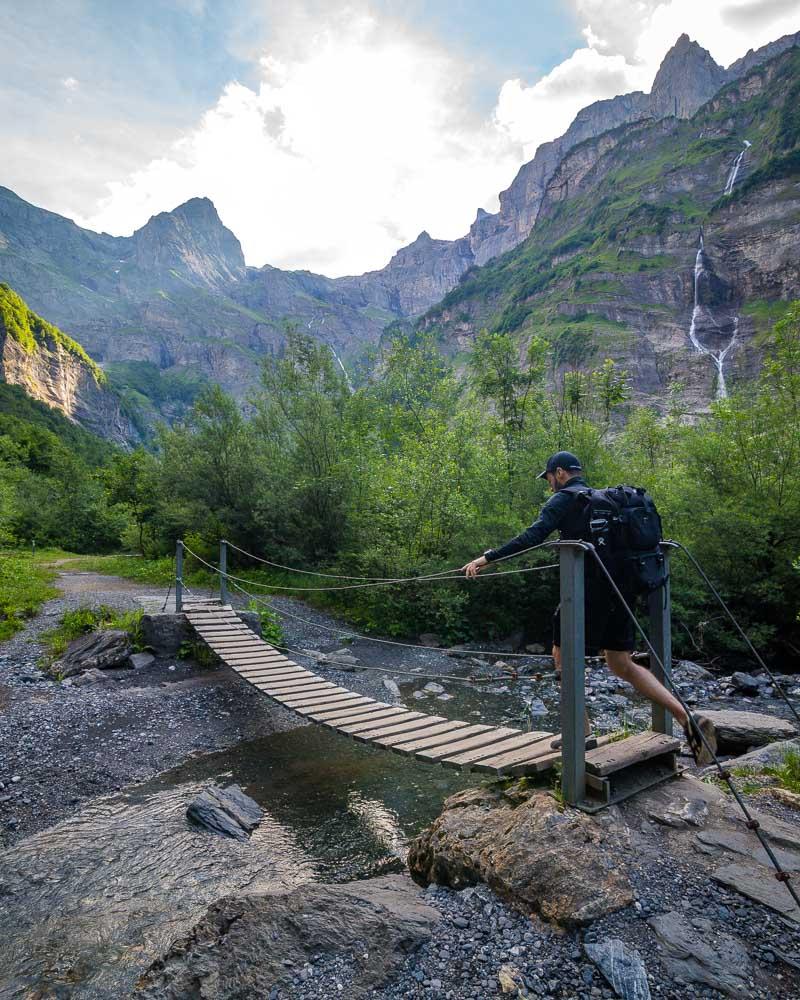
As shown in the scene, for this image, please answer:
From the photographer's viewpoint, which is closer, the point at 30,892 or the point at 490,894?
the point at 490,894

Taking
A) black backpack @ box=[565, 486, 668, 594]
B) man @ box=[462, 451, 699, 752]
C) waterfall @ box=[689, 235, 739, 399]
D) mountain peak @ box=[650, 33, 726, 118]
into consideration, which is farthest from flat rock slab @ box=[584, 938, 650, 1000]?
mountain peak @ box=[650, 33, 726, 118]

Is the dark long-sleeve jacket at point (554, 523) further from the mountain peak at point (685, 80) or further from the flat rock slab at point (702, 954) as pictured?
the mountain peak at point (685, 80)

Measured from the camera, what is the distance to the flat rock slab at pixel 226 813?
214 inches

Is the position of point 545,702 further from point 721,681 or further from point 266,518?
point 266,518

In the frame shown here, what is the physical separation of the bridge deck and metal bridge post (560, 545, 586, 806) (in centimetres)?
47

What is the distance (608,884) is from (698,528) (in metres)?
10.9

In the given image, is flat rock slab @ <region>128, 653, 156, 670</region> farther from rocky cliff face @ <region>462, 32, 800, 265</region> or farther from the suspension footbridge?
rocky cliff face @ <region>462, 32, 800, 265</region>

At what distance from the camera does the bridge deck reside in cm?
442

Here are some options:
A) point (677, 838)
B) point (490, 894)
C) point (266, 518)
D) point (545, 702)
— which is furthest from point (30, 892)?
point (266, 518)

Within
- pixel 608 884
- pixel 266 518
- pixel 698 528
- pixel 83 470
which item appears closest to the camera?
pixel 608 884

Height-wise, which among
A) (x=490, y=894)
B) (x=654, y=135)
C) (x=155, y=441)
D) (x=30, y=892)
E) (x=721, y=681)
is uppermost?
(x=654, y=135)

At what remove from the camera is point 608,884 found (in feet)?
10.2

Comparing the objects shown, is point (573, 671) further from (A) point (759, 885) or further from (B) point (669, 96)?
(B) point (669, 96)

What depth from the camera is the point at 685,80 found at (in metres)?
165
